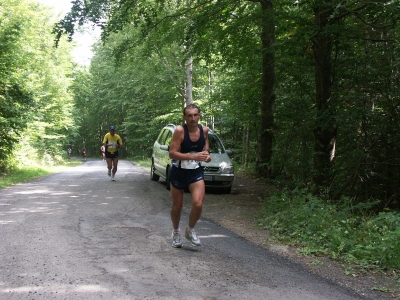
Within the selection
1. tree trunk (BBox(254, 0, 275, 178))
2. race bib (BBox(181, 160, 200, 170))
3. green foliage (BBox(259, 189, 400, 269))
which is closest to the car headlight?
tree trunk (BBox(254, 0, 275, 178))

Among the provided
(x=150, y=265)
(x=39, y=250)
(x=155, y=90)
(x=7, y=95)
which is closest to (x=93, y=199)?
(x=39, y=250)

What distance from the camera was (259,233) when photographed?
6520 millimetres

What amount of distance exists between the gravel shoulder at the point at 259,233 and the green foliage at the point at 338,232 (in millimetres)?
246

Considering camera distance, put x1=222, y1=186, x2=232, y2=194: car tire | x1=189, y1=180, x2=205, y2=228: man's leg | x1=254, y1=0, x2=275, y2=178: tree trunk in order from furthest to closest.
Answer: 1. x1=254, y1=0, x2=275, y2=178: tree trunk
2. x1=222, y1=186, x2=232, y2=194: car tire
3. x1=189, y1=180, x2=205, y2=228: man's leg

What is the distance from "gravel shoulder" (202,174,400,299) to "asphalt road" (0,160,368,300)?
0.24 meters

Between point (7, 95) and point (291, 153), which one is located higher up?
point (7, 95)

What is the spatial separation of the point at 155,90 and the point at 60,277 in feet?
81.9

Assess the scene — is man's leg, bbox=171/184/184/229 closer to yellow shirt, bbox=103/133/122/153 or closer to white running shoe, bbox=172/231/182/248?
white running shoe, bbox=172/231/182/248

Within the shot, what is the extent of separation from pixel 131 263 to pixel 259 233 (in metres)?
2.78

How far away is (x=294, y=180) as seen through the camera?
11039mm

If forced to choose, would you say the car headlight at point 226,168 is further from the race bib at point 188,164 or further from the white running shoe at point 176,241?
the race bib at point 188,164

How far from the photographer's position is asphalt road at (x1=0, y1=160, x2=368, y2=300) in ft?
12.0

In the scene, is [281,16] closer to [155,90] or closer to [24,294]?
[24,294]

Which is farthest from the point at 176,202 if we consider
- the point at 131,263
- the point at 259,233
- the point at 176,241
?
the point at 259,233
